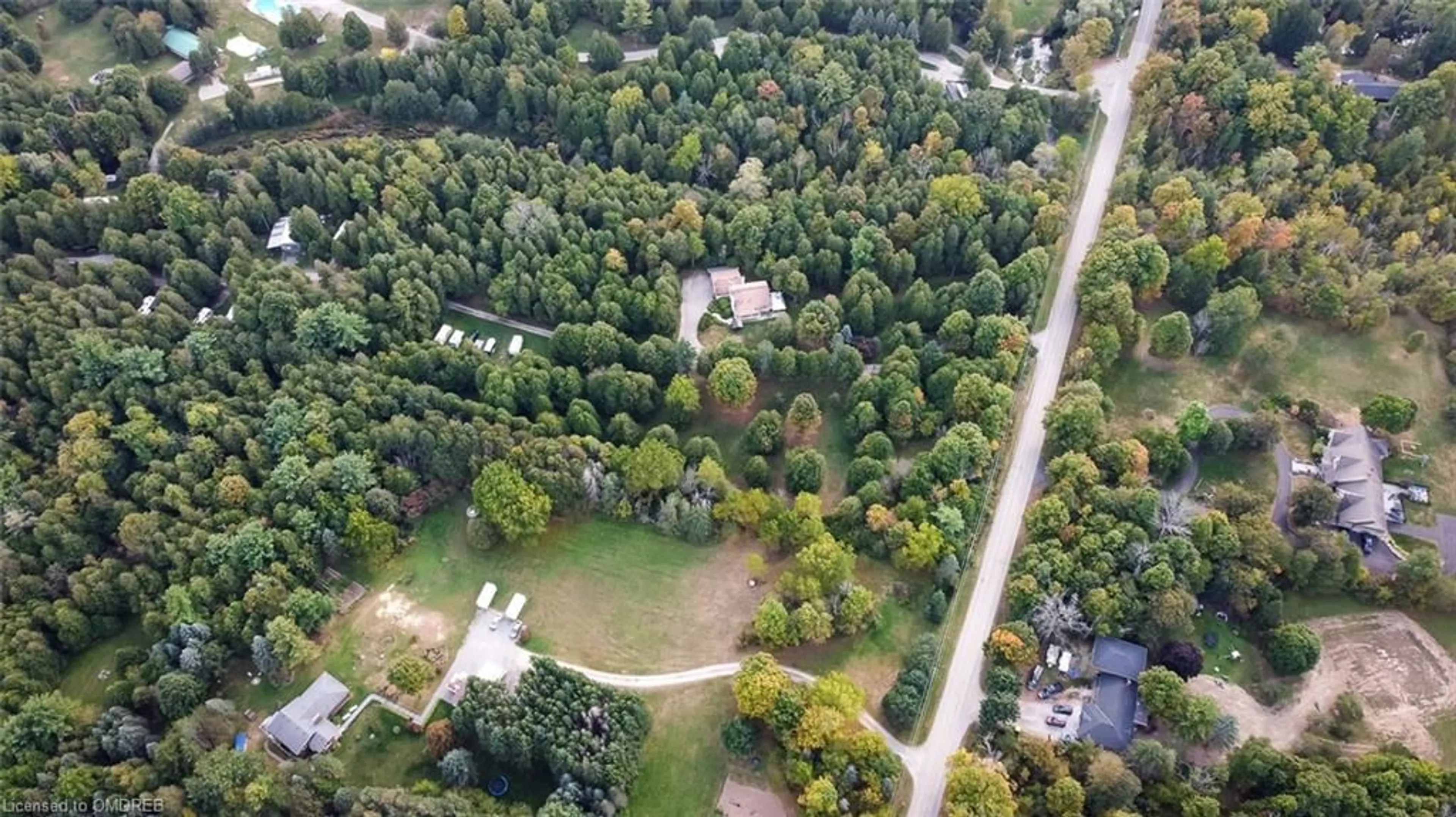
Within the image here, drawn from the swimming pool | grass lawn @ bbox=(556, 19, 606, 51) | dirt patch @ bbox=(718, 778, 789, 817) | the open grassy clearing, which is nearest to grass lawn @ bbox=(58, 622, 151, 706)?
dirt patch @ bbox=(718, 778, 789, 817)

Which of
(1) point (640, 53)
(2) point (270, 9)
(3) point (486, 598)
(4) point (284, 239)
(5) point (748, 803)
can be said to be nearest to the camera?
(5) point (748, 803)

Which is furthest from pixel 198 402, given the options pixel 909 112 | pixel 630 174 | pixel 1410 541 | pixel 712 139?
pixel 1410 541

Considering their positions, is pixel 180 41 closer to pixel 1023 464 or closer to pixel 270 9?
pixel 270 9

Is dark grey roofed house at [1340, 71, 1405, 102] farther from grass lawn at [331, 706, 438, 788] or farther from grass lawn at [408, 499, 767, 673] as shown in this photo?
grass lawn at [331, 706, 438, 788]

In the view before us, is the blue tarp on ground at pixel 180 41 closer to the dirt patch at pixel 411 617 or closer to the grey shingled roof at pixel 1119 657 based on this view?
the dirt patch at pixel 411 617

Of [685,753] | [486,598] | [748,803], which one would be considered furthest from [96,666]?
[748,803]

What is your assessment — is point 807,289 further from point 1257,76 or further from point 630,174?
point 1257,76
